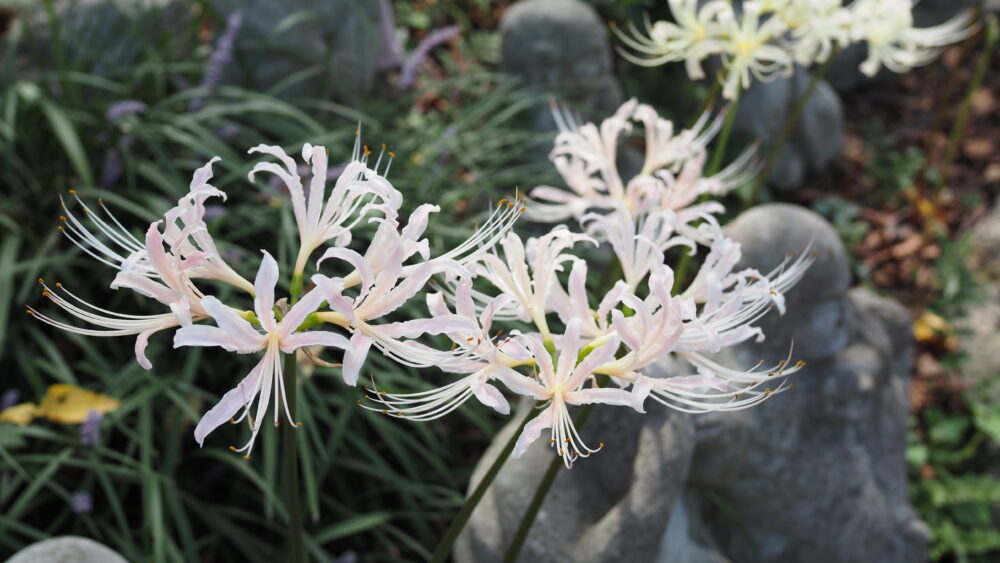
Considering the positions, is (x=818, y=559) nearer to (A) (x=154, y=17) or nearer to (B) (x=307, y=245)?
(B) (x=307, y=245)

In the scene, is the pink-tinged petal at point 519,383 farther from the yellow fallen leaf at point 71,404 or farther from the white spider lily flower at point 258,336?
the yellow fallen leaf at point 71,404

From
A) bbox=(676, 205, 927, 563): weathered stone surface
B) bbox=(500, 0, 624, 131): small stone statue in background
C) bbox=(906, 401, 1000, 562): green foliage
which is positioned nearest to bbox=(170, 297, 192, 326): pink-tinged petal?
bbox=(676, 205, 927, 563): weathered stone surface

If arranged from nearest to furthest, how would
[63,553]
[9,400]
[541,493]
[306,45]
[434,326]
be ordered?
[434,326] → [541,493] → [63,553] → [9,400] → [306,45]

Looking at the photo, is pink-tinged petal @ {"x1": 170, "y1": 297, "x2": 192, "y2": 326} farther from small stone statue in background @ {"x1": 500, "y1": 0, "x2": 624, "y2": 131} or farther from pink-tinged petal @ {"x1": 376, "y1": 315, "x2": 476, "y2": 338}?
small stone statue in background @ {"x1": 500, "y1": 0, "x2": 624, "y2": 131}

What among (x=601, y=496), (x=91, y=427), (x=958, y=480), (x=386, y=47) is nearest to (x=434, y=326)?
(x=601, y=496)

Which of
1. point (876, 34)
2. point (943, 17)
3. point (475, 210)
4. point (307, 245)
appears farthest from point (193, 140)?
point (943, 17)

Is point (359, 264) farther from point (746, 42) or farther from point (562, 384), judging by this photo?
point (746, 42)

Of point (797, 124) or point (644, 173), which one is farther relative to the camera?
point (797, 124)
